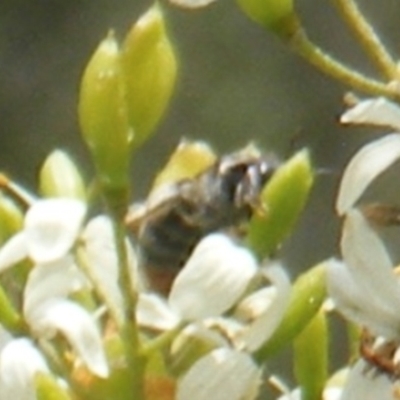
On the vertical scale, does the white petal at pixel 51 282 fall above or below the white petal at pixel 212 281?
above

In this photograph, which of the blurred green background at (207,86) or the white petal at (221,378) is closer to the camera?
the white petal at (221,378)

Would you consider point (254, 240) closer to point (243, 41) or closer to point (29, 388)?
point (29, 388)

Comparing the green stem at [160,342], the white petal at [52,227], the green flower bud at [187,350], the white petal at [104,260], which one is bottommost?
the green flower bud at [187,350]

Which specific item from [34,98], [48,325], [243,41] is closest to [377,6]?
[243,41]

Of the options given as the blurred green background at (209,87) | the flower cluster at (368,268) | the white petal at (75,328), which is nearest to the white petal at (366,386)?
the flower cluster at (368,268)

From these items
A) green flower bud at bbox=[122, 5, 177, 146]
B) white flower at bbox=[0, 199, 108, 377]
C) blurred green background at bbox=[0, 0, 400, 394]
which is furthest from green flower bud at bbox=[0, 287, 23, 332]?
blurred green background at bbox=[0, 0, 400, 394]

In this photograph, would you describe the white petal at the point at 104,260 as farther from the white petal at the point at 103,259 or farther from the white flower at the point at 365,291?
the white flower at the point at 365,291

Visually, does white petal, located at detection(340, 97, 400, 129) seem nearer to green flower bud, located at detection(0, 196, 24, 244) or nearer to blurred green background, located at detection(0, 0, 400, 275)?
green flower bud, located at detection(0, 196, 24, 244)

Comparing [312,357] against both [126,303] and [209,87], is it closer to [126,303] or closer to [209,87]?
[126,303]
